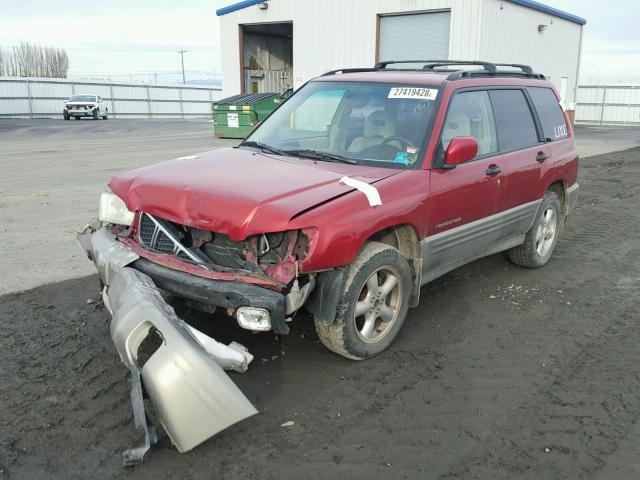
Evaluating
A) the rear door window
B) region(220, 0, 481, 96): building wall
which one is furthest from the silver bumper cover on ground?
region(220, 0, 481, 96): building wall

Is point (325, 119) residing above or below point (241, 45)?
below

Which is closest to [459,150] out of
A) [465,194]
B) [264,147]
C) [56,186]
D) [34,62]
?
[465,194]

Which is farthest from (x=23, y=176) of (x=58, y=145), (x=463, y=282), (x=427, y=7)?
(x=427, y=7)

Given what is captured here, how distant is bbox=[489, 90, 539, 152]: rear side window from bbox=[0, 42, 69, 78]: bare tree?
7011 cm

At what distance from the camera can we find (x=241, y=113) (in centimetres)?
2127

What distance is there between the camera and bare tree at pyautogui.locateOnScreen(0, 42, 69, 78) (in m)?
64.8

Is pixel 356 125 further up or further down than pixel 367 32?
further down

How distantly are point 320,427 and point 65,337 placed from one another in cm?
210

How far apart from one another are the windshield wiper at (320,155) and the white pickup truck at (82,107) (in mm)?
35301

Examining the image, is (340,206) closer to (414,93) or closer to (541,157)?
(414,93)

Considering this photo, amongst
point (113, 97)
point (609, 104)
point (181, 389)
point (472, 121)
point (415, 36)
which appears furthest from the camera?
point (113, 97)

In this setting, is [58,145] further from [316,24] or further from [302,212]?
[302,212]

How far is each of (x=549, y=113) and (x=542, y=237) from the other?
1.24 m

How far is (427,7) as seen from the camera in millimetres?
22234
